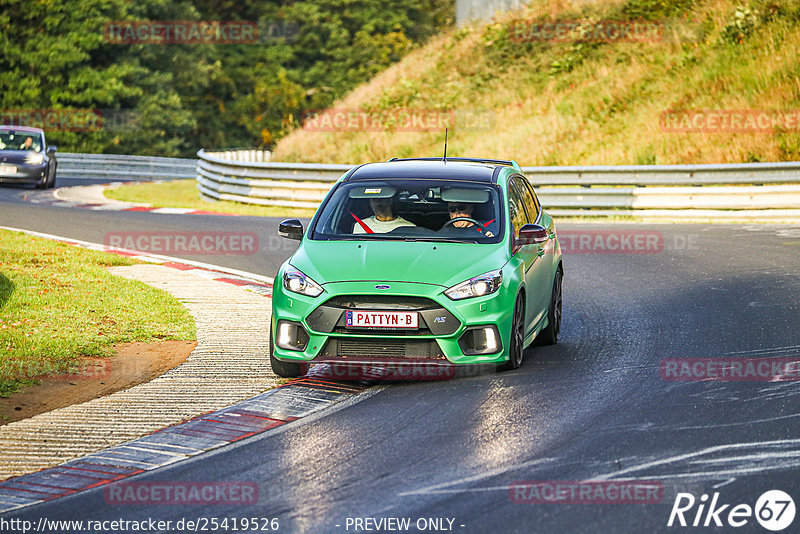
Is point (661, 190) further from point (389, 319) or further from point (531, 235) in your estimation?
point (389, 319)

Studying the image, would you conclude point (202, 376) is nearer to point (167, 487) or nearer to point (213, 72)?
point (167, 487)

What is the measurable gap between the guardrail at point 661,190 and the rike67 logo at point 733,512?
17.0m

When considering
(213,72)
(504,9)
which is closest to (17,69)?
(213,72)

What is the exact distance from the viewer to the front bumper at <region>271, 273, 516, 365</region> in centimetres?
864

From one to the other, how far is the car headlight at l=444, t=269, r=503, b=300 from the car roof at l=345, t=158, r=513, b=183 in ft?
4.97

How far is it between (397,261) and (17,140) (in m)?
25.4

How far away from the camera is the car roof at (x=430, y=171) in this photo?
10281 mm

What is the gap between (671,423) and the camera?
24.7 ft
